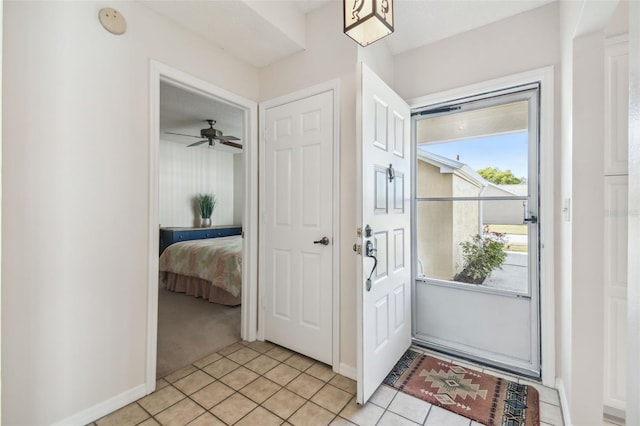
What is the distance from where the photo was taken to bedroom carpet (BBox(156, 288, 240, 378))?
236cm

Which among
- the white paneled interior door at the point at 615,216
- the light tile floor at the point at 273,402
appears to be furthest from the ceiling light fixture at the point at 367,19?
A: the light tile floor at the point at 273,402

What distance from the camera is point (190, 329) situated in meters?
2.90

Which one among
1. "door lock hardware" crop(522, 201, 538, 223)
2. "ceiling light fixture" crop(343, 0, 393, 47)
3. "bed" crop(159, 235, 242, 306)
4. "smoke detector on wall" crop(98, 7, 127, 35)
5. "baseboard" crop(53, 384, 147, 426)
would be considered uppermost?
"smoke detector on wall" crop(98, 7, 127, 35)

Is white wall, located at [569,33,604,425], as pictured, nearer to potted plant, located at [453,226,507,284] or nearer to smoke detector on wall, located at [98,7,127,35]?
potted plant, located at [453,226,507,284]

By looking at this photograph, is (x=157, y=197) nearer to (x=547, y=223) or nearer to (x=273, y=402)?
(x=273, y=402)

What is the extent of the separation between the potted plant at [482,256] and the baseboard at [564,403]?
2.46 feet

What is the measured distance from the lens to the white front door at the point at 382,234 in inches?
69.7

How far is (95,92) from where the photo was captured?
169cm

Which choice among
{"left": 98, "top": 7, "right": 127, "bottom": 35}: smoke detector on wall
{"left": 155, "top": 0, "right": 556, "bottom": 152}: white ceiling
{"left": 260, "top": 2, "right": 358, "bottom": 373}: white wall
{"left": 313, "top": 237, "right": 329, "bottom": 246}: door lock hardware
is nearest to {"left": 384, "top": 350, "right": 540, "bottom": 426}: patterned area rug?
{"left": 260, "top": 2, "right": 358, "bottom": 373}: white wall

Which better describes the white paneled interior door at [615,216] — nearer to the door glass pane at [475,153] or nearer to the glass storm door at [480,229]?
the glass storm door at [480,229]

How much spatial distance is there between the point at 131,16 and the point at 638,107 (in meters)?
2.38

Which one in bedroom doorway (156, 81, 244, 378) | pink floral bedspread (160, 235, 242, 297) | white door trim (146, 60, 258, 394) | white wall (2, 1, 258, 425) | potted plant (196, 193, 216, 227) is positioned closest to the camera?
white wall (2, 1, 258, 425)

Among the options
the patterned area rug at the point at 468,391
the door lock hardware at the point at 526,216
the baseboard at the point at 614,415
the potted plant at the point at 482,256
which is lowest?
the patterned area rug at the point at 468,391

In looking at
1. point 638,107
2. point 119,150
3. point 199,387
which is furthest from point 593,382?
point 119,150
